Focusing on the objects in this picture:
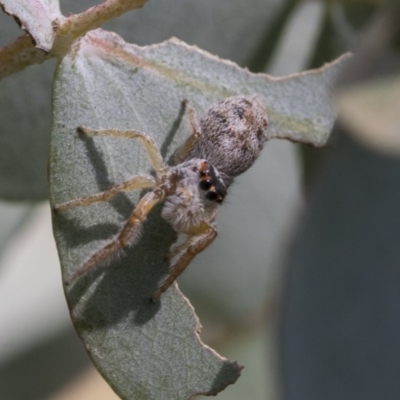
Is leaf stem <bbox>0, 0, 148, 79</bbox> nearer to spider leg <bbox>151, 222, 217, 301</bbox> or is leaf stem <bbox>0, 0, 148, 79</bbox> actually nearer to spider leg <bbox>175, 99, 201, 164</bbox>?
spider leg <bbox>175, 99, 201, 164</bbox>

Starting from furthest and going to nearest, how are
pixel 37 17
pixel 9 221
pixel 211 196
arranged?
pixel 9 221 → pixel 211 196 → pixel 37 17

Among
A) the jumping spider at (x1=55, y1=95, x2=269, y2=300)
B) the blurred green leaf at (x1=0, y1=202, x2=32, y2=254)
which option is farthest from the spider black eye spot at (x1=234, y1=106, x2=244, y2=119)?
the blurred green leaf at (x1=0, y1=202, x2=32, y2=254)

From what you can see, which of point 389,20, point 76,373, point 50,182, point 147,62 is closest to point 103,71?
point 147,62

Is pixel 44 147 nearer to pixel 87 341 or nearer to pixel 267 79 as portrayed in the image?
pixel 267 79

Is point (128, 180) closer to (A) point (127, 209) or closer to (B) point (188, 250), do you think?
(A) point (127, 209)

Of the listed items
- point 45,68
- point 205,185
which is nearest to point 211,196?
point 205,185
